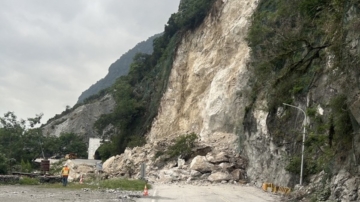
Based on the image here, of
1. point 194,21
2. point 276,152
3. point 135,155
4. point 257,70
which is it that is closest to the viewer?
point 257,70

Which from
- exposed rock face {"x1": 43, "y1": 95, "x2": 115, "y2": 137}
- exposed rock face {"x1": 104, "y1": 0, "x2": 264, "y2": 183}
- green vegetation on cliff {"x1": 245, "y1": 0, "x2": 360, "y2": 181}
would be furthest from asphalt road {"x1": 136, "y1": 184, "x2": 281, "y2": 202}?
exposed rock face {"x1": 43, "y1": 95, "x2": 115, "y2": 137}

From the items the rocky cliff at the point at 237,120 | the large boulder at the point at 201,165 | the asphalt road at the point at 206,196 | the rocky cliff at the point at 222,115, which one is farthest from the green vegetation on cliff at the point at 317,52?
the large boulder at the point at 201,165

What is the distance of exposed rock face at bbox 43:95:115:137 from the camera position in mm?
103250

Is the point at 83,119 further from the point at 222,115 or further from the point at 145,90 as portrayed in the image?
the point at 222,115

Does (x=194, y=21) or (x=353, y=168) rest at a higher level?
(x=194, y=21)

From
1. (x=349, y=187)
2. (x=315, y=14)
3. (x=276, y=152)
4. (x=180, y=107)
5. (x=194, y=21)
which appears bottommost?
(x=349, y=187)

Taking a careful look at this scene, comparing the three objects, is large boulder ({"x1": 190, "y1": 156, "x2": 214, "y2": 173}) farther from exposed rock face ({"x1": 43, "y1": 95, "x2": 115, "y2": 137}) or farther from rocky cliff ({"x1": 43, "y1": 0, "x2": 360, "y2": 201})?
exposed rock face ({"x1": 43, "y1": 95, "x2": 115, "y2": 137})

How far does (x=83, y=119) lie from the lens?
105m

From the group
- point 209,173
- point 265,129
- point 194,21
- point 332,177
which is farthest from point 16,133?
point 332,177

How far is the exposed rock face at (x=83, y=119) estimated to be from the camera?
4065 inches

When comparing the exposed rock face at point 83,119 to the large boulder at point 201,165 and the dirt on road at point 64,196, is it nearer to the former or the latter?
the large boulder at point 201,165

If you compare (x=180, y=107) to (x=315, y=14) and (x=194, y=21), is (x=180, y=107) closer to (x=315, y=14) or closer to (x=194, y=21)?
(x=194, y=21)

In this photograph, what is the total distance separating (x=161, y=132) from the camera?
2259 inches

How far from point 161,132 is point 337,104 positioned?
41416 mm
